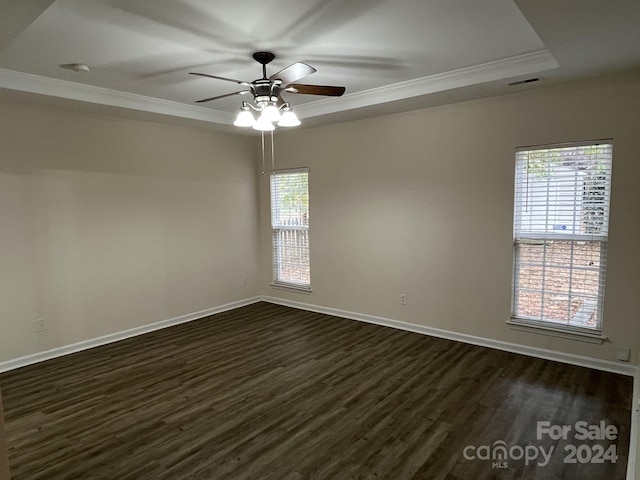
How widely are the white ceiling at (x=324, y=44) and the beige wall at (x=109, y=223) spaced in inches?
24.8

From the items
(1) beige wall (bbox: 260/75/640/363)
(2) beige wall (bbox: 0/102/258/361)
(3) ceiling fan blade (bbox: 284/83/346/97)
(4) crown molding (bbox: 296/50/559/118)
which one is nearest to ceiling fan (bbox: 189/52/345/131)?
(3) ceiling fan blade (bbox: 284/83/346/97)

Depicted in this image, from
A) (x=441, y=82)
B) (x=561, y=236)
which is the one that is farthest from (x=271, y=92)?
(x=561, y=236)

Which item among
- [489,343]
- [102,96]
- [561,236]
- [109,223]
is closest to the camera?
[561,236]

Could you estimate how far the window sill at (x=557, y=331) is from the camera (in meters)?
3.75

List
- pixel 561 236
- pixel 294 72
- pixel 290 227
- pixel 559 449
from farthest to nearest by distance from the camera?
1. pixel 290 227
2. pixel 561 236
3. pixel 294 72
4. pixel 559 449

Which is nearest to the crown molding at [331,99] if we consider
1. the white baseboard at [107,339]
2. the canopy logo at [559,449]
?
the white baseboard at [107,339]

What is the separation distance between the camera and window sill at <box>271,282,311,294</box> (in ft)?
19.9

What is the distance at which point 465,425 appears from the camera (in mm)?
2912

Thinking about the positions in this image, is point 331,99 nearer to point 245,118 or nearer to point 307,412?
point 245,118

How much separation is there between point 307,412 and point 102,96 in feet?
12.1

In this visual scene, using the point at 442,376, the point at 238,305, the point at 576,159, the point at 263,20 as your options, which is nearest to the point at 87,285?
the point at 238,305

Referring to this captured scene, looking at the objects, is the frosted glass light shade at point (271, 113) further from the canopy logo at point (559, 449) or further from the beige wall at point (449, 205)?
the canopy logo at point (559, 449)

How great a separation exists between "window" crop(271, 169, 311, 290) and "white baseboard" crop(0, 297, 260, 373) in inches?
34.5

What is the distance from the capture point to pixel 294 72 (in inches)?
113
